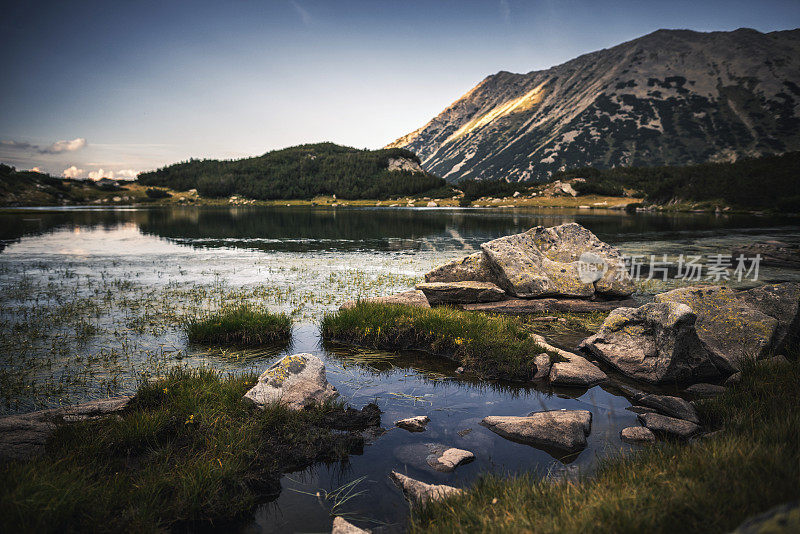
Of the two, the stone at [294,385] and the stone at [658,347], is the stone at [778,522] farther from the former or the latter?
the stone at [658,347]

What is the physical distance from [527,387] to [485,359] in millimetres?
1584

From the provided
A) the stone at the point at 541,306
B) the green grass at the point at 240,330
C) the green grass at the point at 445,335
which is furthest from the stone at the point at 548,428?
the stone at the point at 541,306

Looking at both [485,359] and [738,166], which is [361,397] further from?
[738,166]

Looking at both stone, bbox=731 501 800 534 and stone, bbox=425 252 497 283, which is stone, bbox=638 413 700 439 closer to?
stone, bbox=731 501 800 534

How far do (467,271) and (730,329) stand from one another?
11694mm

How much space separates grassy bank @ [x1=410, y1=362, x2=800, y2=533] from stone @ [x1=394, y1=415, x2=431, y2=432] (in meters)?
2.81

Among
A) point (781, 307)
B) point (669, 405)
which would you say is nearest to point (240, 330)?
point (669, 405)

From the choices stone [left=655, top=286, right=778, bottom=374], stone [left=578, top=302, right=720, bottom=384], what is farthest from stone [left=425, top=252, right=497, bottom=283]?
stone [left=655, top=286, right=778, bottom=374]

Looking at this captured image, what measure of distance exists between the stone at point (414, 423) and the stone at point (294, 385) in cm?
188

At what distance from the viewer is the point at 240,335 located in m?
14.0

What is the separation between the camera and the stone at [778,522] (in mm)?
2484

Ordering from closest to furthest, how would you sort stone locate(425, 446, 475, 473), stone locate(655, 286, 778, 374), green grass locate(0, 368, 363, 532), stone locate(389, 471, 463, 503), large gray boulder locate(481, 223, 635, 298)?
green grass locate(0, 368, 363, 532)
stone locate(389, 471, 463, 503)
stone locate(425, 446, 475, 473)
stone locate(655, 286, 778, 374)
large gray boulder locate(481, 223, 635, 298)

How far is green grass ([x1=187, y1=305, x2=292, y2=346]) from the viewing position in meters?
13.8

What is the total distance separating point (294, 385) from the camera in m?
9.09
